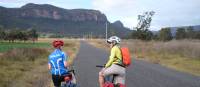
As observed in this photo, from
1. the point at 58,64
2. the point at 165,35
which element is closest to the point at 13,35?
the point at 165,35

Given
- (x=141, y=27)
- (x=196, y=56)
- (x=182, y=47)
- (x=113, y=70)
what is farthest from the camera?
(x=141, y=27)

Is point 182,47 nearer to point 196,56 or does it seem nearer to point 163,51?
point 163,51

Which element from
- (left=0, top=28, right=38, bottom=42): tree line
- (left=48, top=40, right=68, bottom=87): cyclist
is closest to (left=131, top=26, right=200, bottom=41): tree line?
(left=0, top=28, right=38, bottom=42): tree line

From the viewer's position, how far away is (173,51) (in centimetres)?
3894

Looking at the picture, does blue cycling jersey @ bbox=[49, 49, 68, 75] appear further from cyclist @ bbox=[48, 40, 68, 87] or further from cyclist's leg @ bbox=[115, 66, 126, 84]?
cyclist's leg @ bbox=[115, 66, 126, 84]

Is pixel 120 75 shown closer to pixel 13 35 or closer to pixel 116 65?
pixel 116 65

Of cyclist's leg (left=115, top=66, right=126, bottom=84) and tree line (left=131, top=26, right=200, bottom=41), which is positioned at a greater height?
cyclist's leg (left=115, top=66, right=126, bottom=84)

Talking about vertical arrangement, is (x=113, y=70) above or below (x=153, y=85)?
above

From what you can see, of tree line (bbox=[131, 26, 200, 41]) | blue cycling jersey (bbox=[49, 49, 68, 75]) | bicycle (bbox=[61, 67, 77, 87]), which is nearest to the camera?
bicycle (bbox=[61, 67, 77, 87])

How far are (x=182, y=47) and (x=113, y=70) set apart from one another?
28.8 m

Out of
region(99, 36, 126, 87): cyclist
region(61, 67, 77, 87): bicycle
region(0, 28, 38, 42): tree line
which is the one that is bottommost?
region(0, 28, 38, 42): tree line

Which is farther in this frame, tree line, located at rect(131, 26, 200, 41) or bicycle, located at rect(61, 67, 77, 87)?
tree line, located at rect(131, 26, 200, 41)

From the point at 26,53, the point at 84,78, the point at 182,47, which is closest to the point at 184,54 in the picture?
the point at 182,47

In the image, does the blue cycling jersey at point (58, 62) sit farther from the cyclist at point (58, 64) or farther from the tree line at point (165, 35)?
the tree line at point (165, 35)
